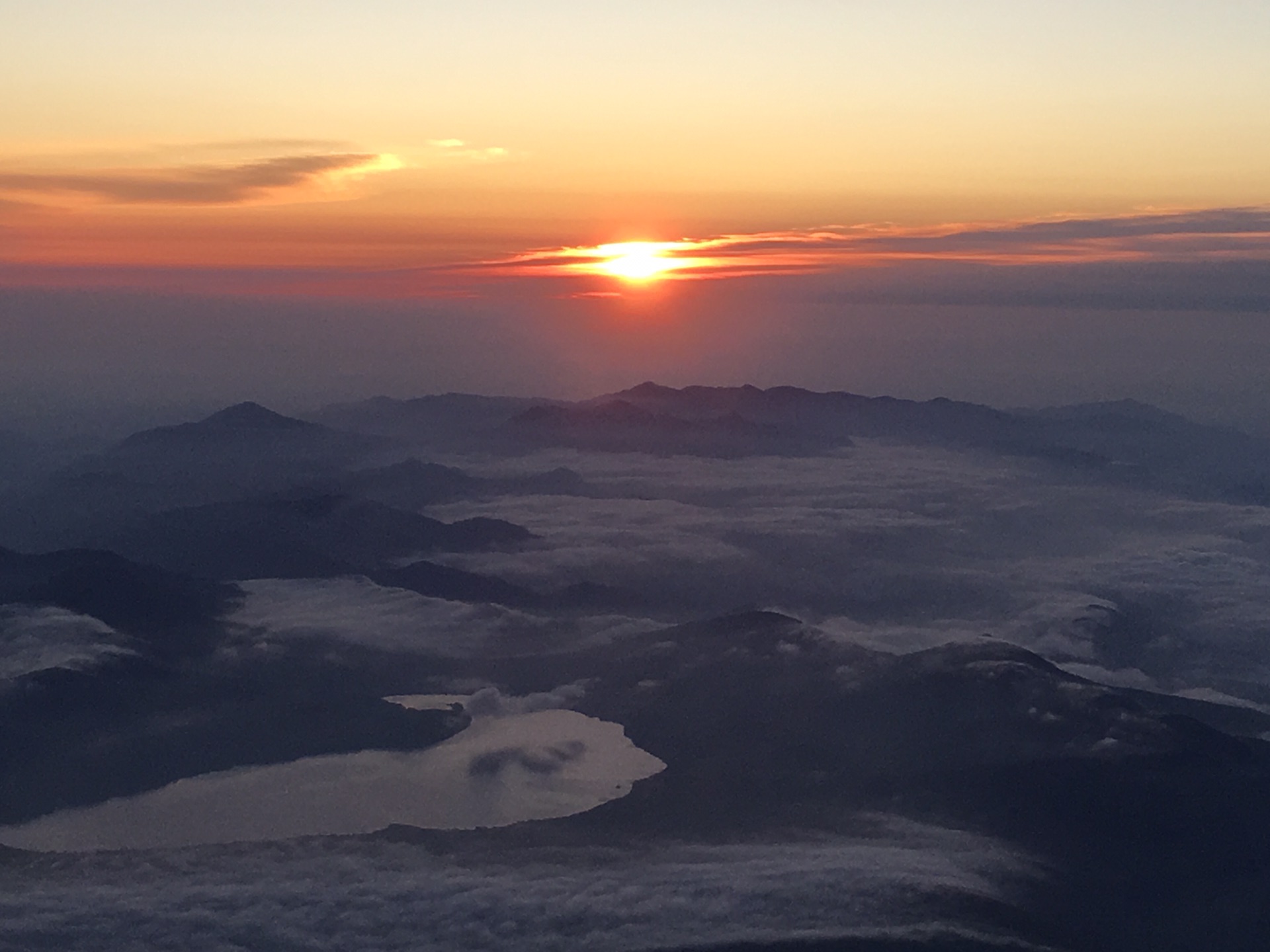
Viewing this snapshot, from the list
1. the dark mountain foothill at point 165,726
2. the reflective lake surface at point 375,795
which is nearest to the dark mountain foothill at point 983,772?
the reflective lake surface at point 375,795

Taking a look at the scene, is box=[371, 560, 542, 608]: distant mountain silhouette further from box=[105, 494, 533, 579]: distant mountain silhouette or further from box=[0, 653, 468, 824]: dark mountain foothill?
box=[0, 653, 468, 824]: dark mountain foothill

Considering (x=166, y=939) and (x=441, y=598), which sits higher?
(x=166, y=939)

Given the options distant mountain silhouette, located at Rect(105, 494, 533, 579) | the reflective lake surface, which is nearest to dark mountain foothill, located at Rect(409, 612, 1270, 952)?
the reflective lake surface

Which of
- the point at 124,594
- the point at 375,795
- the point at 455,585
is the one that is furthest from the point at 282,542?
the point at 375,795

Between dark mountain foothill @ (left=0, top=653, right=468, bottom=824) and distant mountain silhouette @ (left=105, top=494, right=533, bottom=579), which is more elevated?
dark mountain foothill @ (left=0, top=653, right=468, bottom=824)

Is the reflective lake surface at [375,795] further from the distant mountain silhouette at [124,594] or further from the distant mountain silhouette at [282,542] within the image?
the distant mountain silhouette at [282,542]

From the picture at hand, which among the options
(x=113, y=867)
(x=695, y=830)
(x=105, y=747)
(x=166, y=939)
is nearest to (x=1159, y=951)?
(x=695, y=830)

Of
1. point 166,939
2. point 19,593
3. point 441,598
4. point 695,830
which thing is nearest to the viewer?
point 166,939

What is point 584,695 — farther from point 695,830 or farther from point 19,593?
point 19,593

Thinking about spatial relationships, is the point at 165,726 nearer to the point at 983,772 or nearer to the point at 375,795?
the point at 375,795

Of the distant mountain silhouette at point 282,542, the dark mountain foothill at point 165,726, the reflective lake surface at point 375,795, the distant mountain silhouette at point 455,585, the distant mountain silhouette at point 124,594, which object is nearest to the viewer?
the reflective lake surface at point 375,795

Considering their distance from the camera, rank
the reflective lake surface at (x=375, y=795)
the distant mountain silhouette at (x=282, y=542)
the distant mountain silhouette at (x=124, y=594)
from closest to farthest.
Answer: the reflective lake surface at (x=375, y=795) → the distant mountain silhouette at (x=124, y=594) → the distant mountain silhouette at (x=282, y=542)
